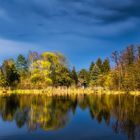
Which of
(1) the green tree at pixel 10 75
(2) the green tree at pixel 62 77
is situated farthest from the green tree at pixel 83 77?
(1) the green tree at pixel 10 75

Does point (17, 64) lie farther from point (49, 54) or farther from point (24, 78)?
point (49, 54)

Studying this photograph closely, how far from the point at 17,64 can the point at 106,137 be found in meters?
72.2

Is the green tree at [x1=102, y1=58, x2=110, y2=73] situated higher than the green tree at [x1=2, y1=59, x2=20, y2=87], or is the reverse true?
the green tree at [x1=102, y1=58, x2=110, y2=73]

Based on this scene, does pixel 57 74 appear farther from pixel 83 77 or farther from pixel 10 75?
pixel 83 77

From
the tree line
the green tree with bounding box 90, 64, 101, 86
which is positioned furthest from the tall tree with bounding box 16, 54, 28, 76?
the green tree with bounding box 90, 64, 101, 86

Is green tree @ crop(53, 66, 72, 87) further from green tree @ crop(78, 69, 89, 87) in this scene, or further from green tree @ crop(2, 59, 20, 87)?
green tree @ crop(78, 69, 89, 87)

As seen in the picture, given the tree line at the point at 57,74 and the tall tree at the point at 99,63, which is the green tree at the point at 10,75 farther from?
the tall tree at the point at 99,63

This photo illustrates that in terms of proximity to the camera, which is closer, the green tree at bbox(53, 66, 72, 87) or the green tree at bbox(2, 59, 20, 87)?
the green tree at bbox(2, 59, 20, 87)

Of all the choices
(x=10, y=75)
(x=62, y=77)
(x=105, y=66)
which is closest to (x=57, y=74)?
(x=62, y=77)

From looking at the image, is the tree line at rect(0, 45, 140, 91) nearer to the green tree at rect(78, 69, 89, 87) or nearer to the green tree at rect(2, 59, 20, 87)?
the green tree at rect(2, 59, 20, 87)

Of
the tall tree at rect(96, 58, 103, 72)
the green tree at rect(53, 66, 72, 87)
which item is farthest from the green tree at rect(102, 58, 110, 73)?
the green tree at rect(53, 66, 72, 87)

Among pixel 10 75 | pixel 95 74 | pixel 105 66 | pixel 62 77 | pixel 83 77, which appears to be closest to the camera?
pixel 10 75

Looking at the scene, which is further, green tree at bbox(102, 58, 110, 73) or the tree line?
green tree at bbox(102, 58, 110, 73)

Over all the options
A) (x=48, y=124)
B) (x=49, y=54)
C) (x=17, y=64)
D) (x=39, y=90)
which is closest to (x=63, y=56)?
(x=49, y=54)
